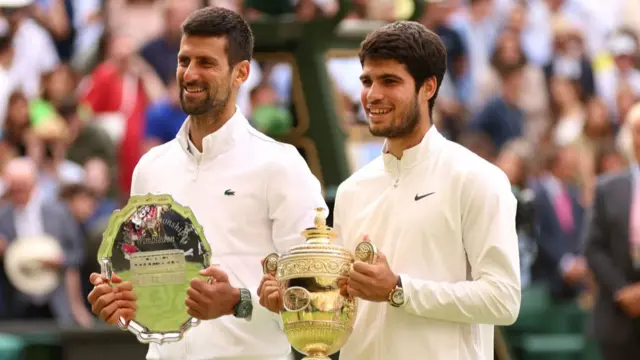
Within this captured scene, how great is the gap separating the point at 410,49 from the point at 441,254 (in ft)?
2.19

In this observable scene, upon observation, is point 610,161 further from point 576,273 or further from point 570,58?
point 570,58

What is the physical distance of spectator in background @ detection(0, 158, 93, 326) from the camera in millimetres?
10641

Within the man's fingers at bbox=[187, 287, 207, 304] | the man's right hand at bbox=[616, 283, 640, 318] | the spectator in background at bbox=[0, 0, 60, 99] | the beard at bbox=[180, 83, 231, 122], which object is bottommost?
the man's fingers at bbox=[187, 287, 207, 304]

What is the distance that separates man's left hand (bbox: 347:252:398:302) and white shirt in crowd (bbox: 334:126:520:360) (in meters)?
0.07

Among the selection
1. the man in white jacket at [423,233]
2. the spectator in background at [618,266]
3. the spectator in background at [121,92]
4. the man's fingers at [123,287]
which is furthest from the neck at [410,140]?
the spectator in background at [121,92]

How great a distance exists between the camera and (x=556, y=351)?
35.3 ft

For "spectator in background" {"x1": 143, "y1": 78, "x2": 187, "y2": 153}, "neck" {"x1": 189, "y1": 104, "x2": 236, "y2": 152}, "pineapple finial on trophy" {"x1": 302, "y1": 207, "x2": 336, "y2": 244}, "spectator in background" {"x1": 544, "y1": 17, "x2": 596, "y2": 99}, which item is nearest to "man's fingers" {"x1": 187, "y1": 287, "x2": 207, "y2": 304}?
"pineapple finial on trophy" {"x1": 302, "y1": 207, "x2": 336, "y2": 244}

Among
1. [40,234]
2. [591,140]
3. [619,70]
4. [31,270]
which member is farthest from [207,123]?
[619,70]

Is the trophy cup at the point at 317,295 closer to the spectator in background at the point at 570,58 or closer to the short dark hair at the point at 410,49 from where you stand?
the short dark hair at the point at 410,49

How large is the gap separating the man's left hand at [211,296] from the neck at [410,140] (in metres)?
0.70

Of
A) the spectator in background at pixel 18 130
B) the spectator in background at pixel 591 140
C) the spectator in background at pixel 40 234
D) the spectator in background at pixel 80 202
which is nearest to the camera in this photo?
the spectator in background at pixel 40 234

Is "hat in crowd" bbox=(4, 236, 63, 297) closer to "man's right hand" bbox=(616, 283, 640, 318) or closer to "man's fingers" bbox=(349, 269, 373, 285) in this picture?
"man's right hand" bbox=(616, 283, 640, 318)

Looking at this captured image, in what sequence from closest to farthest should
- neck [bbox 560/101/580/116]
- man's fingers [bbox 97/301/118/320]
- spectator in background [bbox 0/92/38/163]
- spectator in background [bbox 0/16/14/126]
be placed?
1. man's fingers [bbox 97/301/118/320]
2. spectator in background [bbox 0/92/38/163]
3. spectator in background [bbox 0/16/14/126]
4. neck [bbox 560/101/580/116]

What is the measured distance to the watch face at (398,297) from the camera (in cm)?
502
